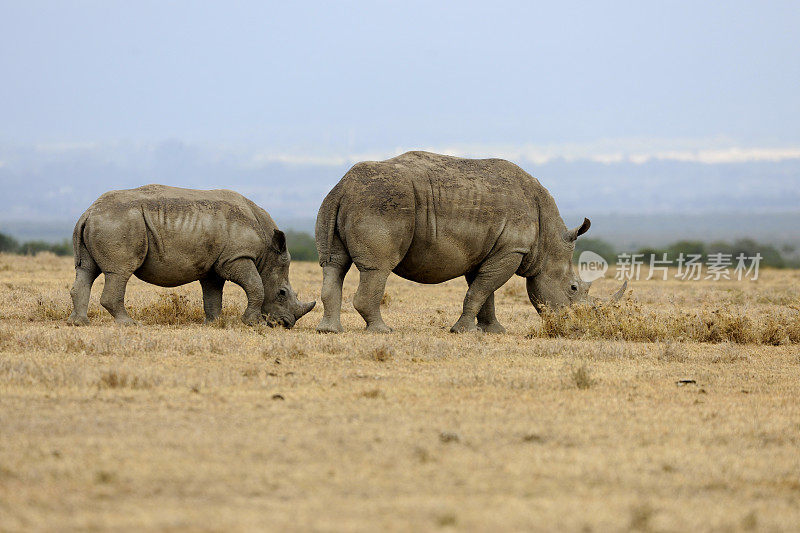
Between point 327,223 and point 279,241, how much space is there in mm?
1322

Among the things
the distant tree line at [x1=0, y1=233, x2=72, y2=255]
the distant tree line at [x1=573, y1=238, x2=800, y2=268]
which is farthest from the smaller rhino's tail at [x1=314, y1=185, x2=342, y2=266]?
the distant tree line at [x1=573, y1=238, x2=800, y2=268]

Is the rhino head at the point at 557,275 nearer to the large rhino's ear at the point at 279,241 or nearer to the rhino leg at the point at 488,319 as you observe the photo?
the rhino leg at the point at 488,319

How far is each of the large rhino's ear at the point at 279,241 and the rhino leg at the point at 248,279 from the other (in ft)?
1.57

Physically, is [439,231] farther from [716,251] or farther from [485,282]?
[716,251]

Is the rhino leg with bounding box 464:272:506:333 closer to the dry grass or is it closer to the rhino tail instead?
the dry grass

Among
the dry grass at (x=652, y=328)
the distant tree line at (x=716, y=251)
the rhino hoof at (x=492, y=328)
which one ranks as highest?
the distant tree line at (x=716, y=251)

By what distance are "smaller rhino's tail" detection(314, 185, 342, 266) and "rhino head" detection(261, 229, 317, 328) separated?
1.15 metres

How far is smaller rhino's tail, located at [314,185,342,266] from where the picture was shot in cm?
1094

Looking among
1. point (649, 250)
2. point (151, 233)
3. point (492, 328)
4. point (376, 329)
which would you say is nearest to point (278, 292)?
point (376, 329)

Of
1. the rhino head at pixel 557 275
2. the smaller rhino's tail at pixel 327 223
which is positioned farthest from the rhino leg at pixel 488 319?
the smaller rhino's tail at pixel 327 223

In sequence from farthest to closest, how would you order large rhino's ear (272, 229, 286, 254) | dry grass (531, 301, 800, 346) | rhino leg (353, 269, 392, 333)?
large rhino's ear (272, 229, 286, 254), dry grass (531, 301, 800, 346), rhino leg (353, 269, 392, 333)

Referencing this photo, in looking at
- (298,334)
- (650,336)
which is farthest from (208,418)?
(650,336)

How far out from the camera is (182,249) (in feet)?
37.1

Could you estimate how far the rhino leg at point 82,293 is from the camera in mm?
11086
